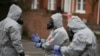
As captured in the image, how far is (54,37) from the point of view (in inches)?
410

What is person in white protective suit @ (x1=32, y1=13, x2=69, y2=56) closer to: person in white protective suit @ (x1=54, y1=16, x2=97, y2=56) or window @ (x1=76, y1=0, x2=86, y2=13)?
person in white protective suit @ (x1=54, y1=16, x2=97, y2=56)

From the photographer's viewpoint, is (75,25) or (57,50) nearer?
(75,25)

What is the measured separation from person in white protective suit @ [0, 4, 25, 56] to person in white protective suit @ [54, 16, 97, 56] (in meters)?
1.37

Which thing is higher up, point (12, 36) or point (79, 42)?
point (79, 42)

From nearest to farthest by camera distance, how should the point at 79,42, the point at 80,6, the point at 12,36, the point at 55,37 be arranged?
1. the point at 79,42
2. the point at 12,36
3. the point at 55,37
4. the point at 80,6

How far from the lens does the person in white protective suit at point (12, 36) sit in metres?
10.2

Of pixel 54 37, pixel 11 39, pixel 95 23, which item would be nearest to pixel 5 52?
pixel 11 39

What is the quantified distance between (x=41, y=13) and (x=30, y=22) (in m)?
1.05

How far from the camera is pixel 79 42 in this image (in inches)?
346

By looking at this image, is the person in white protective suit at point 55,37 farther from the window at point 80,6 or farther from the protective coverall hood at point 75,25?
the window at point 80,6

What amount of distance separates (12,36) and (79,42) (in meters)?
1.94

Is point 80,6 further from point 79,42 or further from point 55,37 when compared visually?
point 79,42

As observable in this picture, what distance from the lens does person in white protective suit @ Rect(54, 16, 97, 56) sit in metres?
8.81

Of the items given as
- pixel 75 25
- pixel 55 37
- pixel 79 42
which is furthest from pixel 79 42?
pixel 55 37
